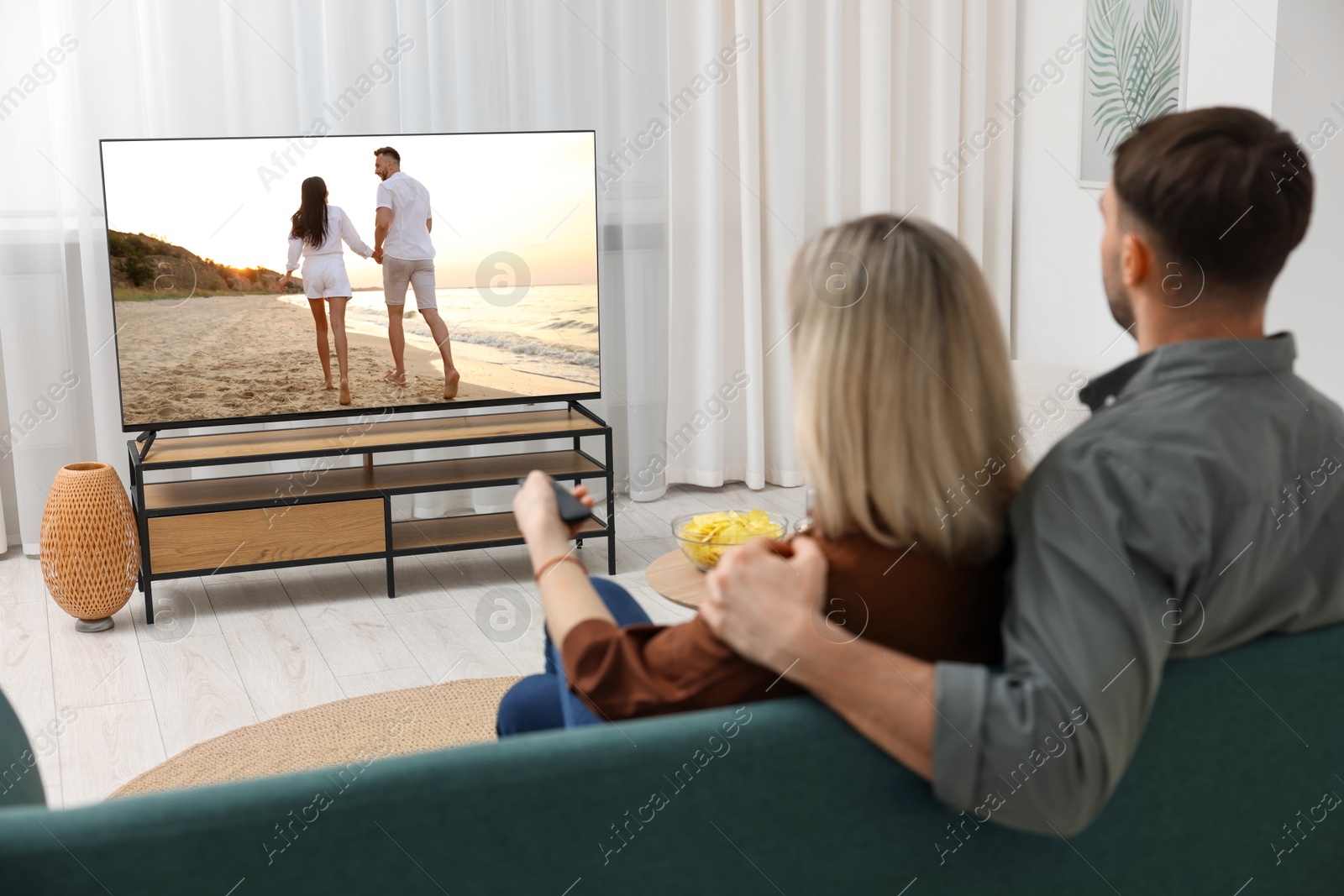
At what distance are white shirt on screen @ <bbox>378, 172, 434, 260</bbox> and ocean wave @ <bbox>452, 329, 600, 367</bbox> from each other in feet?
0.94

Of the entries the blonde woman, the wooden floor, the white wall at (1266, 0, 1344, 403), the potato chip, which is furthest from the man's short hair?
the white wall at (1266, 0, 1344, 403)

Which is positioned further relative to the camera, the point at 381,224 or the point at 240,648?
the point at 381,224

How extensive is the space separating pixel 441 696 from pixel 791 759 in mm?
2050

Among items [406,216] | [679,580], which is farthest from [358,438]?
[679,580]

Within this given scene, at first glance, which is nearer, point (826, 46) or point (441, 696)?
point (441, 696)

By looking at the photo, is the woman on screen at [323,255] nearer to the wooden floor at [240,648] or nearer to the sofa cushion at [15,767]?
the wooden floor at [240,648]

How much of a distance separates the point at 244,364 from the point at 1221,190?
309 centimetres

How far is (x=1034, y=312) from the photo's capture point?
16.1 ft

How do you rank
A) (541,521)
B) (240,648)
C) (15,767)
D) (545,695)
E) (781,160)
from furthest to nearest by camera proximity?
(781,160) → (240,648) → (545,695) → (541,521) → (15,767)

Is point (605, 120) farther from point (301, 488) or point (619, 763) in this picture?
point (619, 763)

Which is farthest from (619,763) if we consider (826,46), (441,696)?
(826,46)

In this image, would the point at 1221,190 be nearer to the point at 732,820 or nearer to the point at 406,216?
the point at 732,820

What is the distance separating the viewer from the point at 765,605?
3.54ft

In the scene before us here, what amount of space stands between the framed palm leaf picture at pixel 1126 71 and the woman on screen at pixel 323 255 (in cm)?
252
